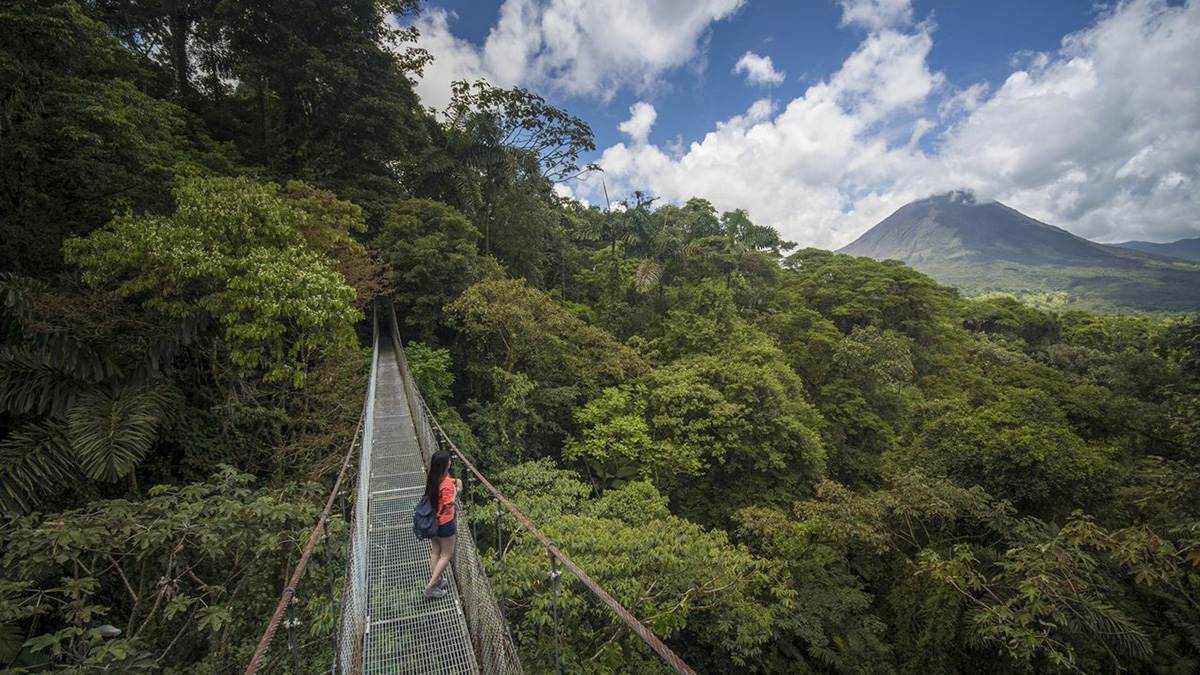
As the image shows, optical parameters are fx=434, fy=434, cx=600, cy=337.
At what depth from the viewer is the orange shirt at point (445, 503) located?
255cm

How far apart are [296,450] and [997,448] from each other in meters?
9.39

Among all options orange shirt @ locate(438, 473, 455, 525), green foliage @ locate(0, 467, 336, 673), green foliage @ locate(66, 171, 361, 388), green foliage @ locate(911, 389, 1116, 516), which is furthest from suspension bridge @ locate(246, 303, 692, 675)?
green foliage @ locate(911, 389, 1116, 516)

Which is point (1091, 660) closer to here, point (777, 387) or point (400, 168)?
point (777, 387)

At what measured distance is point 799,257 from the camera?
20328 mm

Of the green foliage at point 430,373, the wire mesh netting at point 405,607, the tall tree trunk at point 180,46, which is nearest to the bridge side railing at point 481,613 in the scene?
the wire mesh netting at point 405,607

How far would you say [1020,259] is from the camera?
83625 millimetres

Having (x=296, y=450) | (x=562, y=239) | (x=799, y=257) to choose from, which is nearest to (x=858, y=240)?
(x=799, y=257)

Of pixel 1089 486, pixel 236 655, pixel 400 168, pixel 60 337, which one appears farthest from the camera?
pixel 400 168

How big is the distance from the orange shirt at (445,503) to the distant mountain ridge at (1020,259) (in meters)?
62.2

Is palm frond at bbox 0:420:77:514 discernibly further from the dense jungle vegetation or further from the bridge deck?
the bridge deck

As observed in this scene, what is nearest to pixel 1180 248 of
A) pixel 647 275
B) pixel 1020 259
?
pixel 1020 259

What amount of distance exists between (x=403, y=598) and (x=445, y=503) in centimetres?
68

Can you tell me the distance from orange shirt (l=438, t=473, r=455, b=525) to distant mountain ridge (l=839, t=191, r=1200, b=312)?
62190 mm

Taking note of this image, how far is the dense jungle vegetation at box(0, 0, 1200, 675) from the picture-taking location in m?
3.64
